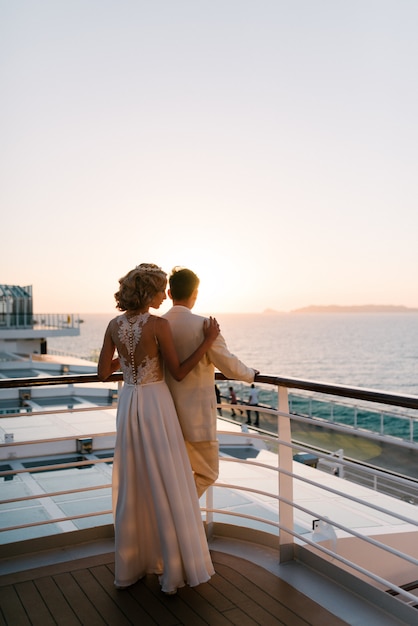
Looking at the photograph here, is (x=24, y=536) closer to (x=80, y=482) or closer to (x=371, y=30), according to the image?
(x=80, y=482)

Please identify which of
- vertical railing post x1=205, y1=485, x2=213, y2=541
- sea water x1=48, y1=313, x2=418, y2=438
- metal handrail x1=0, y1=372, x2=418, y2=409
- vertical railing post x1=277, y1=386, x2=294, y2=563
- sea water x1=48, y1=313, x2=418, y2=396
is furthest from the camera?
sea water x1=48, y1=313, x2=418, y2=396

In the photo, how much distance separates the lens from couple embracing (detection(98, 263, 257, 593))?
2.76 meters

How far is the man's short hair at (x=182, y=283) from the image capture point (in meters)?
2.79

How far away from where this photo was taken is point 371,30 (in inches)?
431

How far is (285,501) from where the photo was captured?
3.08 m

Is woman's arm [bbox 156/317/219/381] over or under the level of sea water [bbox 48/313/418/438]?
over

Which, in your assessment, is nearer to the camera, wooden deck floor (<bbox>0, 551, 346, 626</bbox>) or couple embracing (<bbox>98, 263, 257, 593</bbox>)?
wooden deck floor (<bbox>0, 551, 346, 626</bbox>)

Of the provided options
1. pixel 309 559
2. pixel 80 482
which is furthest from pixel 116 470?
pixel 80 482

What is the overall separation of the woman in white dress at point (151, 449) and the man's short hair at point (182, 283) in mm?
51

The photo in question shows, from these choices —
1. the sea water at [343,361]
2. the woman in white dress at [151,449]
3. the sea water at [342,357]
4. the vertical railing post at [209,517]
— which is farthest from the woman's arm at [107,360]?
the sea water at [342,357]

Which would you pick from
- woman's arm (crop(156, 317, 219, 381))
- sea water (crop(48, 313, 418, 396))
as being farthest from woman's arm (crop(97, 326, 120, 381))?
sea water (crop(48, 313, 418, 396))

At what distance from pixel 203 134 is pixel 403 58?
204 inches

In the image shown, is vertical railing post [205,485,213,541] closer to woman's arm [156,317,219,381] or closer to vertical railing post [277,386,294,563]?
vertical railing post [277,386,294,563]

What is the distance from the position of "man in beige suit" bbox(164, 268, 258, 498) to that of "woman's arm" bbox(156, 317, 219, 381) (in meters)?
0.05
